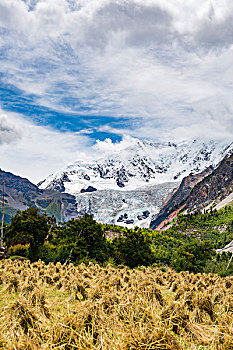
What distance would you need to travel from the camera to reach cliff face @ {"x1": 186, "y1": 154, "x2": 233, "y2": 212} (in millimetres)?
104875

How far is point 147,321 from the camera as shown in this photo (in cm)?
388

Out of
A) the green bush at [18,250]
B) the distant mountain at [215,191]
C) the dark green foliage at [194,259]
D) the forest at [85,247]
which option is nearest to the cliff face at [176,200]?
the distant mountain at [215,191]

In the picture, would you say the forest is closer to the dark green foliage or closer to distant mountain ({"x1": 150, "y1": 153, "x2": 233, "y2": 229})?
the dark green foliage

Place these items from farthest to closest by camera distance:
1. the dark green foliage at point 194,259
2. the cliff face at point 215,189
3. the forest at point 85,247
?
the cliff face at point 215,189 → the dark green foliage at point 194,259 → the forest at point 85,247

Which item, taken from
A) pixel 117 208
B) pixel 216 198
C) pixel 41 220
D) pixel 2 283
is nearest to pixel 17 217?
pixel 41 220

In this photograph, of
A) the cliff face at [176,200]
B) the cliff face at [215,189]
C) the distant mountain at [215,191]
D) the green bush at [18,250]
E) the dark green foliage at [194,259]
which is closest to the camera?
the green bush at [18,250]

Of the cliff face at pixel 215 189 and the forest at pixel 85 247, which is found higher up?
the cliff face at pixel 215 189

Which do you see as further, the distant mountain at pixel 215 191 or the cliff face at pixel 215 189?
the cliff face at pixel 215 189

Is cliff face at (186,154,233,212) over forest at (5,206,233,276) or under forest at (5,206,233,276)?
over

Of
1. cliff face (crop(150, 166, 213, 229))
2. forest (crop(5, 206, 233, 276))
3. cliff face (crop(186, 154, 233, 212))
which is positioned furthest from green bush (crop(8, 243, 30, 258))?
cliff face (crop(150, 166, 213, 229))

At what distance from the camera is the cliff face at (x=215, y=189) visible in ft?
344

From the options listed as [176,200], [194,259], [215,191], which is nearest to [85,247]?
[194,259]

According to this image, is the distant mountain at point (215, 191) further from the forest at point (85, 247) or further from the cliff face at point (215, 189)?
the forest at point (85, 247)

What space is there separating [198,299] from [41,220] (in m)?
22.4
